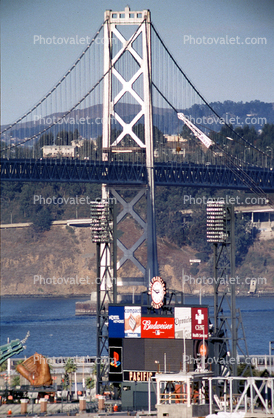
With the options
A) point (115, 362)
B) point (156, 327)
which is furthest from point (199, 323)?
point (115, 362)

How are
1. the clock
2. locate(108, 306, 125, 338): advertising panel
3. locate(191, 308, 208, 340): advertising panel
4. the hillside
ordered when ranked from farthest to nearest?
the hillside, the clock, locate(108, 306, 125, 338): advertising panel, locate(191, 308, 208, 340): advertising panel

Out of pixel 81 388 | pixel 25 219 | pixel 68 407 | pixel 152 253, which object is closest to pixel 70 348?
pixel 152 253

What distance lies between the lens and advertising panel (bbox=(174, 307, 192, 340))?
41969mm

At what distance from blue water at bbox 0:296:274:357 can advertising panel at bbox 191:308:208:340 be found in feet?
133

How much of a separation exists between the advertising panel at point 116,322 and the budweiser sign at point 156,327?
110cm

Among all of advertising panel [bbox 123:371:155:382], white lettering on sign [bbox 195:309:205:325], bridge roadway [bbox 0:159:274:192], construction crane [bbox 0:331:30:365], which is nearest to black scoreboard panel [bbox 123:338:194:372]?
advertising panel [bbox 123:371:155:382]

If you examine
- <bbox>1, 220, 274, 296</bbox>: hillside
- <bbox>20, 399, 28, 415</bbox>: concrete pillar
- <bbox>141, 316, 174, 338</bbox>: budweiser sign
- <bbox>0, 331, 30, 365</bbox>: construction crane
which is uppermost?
<bbox>1, 220, 274, 296</bbox>: hillside

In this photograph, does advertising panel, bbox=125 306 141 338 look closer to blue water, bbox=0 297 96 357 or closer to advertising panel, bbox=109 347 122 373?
advertising panel, bbox=109 347 122 373

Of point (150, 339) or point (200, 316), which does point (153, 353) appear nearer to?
point (150, 339)

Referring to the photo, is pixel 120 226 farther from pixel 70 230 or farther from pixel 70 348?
pixel 70 348

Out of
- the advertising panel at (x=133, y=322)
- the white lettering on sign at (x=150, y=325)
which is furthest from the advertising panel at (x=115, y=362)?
the white lettering on sign at (x=150, y=325)

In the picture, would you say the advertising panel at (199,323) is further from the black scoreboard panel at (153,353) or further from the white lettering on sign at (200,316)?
the black scoreboard panel at (153,353)

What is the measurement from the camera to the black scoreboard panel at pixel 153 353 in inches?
1646

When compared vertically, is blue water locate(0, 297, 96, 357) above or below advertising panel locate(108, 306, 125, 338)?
above
